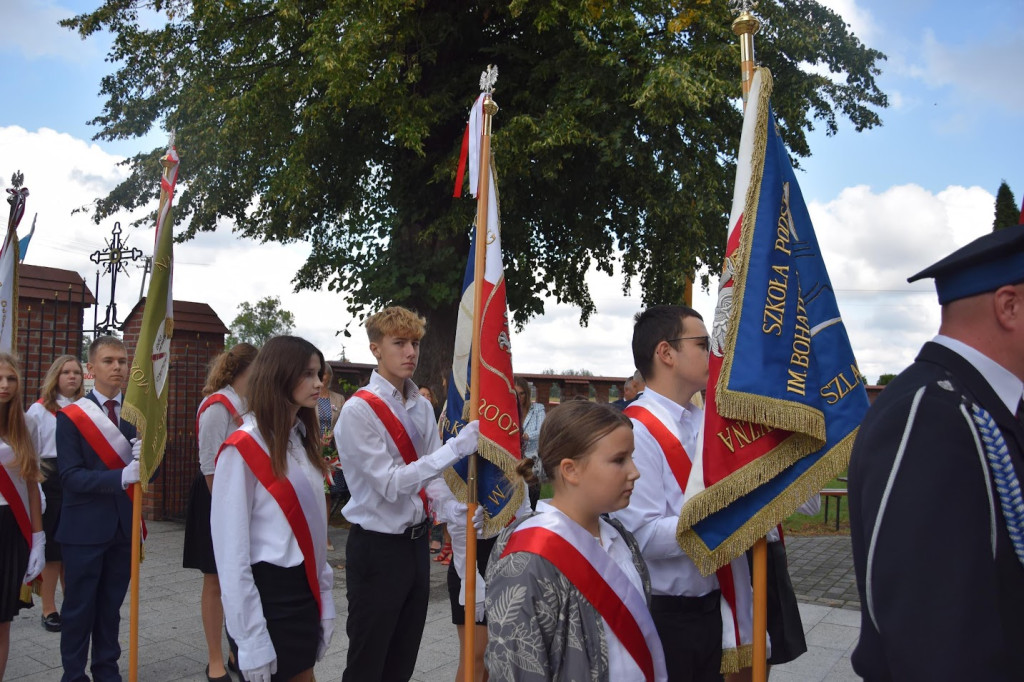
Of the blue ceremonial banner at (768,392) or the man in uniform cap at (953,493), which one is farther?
the blue ceremonial banner at (768,392)

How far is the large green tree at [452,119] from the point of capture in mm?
10055

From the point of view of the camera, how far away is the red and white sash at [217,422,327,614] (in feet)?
9.73

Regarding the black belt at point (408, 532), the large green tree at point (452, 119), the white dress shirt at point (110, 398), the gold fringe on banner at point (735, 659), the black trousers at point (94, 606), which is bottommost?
the black trousers at point (94, 606)

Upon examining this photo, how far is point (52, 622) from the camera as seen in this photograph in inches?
223

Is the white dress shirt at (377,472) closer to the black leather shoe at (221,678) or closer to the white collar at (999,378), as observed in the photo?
the black leather shoe at (221,678)

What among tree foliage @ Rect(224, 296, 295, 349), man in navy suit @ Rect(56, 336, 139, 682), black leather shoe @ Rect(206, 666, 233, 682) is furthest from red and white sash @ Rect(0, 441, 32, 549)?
tree foliage @ Rect(224, 296, 295, 349)

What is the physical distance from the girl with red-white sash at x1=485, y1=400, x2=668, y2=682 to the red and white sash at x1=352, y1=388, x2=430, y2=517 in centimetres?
149

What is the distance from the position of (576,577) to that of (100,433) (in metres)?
3.54

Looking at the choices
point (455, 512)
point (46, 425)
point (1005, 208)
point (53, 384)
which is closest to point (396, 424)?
point (455, 512)

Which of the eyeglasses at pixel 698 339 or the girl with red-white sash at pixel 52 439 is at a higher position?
the eyeglasses at pixel 698 339

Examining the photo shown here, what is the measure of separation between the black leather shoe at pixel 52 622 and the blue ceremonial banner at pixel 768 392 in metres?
5.06

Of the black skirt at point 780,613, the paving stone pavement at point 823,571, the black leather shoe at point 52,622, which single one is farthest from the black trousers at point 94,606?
the paving stone pavement at point 823,571

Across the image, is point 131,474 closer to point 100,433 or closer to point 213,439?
point 100,433

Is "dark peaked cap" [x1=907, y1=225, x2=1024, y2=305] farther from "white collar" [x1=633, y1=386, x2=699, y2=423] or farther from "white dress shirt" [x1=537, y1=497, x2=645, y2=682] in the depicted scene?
"white collar" [x1=633, y1=386, x2=699, y2=423]
